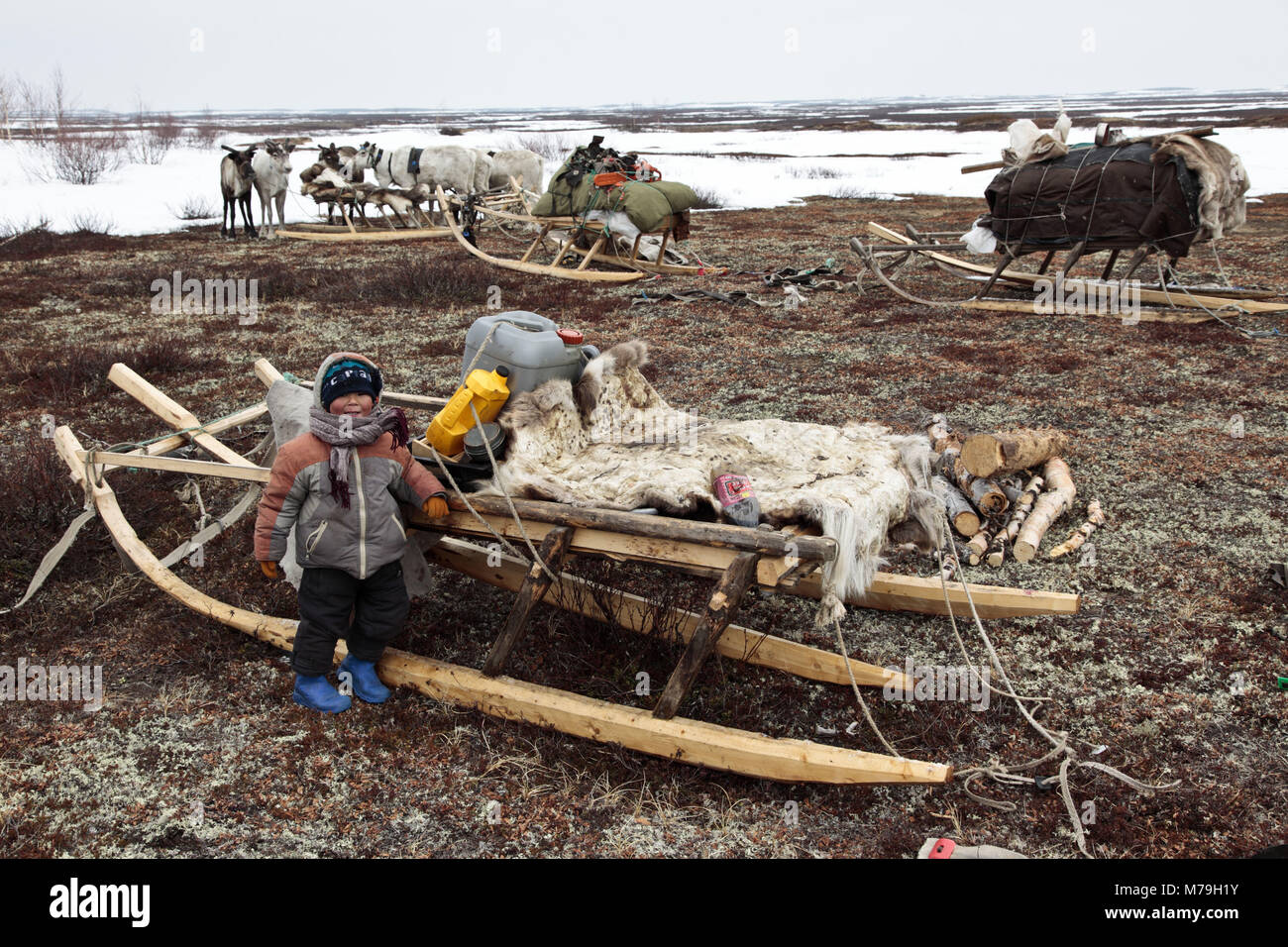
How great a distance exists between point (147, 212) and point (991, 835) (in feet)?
75.1

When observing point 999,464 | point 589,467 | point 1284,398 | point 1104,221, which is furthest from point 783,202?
point 589,467

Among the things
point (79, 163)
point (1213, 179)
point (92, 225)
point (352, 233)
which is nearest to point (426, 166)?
point (352, 233)

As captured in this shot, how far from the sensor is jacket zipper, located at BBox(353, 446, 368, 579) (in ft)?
10.3

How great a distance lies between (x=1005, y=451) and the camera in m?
4.83

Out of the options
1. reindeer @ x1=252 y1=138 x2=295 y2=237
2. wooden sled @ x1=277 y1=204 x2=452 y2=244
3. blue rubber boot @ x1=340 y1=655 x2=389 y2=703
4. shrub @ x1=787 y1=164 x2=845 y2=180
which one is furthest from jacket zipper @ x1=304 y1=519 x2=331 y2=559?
shrub @ x1=787 y1=164 x2=845 y2=180

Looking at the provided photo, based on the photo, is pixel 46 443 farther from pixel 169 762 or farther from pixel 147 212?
pixel 147 212

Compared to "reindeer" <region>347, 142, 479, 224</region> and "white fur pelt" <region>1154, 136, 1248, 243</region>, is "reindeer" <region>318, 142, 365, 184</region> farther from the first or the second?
"white fur pelt" <region>1154, 136, 1248, 243</region>

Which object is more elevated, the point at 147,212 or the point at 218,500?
Result: the point at 147,212

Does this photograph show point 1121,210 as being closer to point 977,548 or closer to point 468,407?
point 977,548

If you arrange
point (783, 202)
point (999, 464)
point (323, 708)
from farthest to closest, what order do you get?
point (783, 202) → point (999, 464) → point (323, 708)

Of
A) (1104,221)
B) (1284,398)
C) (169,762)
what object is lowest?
(169,762)

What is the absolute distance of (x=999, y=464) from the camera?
477cm

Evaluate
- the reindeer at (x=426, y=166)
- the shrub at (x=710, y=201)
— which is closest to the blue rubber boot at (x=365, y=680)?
the reindeer at (x=426, y=166)

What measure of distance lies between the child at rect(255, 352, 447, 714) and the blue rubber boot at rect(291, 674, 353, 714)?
0.04 m
